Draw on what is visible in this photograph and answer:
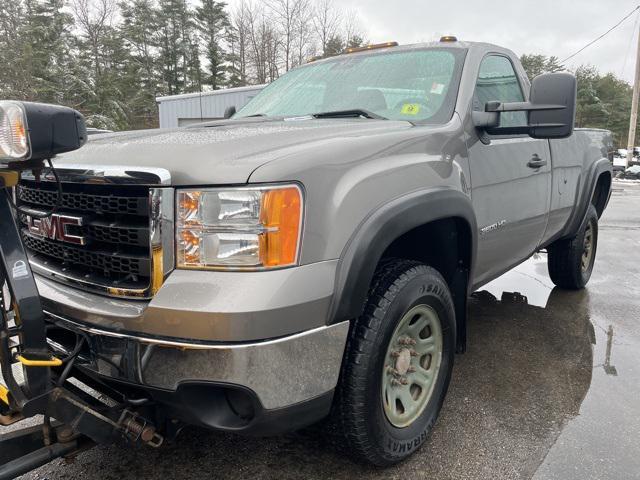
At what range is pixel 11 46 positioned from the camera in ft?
82.4

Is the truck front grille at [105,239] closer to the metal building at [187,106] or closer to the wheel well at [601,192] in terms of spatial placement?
the wheel well at [601,192]

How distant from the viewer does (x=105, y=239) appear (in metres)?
1.86

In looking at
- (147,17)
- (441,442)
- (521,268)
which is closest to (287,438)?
(441,442)

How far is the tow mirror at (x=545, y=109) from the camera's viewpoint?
104 inches

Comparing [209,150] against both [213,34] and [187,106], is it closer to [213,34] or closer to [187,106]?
[187,106]

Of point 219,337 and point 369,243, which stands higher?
point 369,243

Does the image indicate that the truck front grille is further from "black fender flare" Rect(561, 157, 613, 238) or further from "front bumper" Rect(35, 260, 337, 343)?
"black fender flare" Rect(561, 157, 613, 238)

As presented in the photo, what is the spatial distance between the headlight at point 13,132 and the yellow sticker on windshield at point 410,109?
6.37 feet

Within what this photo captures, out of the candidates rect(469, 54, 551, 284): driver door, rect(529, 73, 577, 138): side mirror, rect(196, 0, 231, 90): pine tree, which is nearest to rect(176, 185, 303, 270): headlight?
rect(469, 54, 551, 284): driver door

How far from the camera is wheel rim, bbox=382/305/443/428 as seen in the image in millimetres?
2258

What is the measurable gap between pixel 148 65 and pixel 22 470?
40.4 metres

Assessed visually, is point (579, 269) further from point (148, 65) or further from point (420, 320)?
point (148, 65)

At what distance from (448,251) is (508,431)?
959mm

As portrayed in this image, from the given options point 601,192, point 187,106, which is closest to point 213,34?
point 187,106
